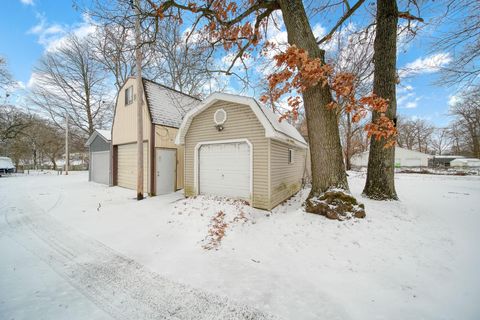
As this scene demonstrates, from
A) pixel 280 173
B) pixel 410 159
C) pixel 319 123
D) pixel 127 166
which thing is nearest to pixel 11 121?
pixel 127 166

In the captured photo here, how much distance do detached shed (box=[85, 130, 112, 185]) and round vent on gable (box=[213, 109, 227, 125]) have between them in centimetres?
865

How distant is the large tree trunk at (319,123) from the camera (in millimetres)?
4848

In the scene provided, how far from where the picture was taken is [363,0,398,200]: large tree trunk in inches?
221

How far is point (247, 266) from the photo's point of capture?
126 inches

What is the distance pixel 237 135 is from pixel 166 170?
15.5 ft

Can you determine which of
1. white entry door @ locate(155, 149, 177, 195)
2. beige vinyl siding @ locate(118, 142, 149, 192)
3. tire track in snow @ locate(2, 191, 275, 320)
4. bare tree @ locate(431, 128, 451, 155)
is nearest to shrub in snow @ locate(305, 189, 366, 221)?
tire track in snow @ locate(2, 191, 275, 320)

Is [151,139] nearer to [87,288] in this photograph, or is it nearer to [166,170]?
[166,170]

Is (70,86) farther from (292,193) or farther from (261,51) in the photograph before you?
(292,193)

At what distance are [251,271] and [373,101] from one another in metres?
4.43

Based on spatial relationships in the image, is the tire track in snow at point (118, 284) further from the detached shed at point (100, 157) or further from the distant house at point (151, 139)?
the detached shed at point (100, 157)

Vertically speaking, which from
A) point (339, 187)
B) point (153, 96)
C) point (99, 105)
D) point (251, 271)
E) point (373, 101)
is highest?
point (99, 105)

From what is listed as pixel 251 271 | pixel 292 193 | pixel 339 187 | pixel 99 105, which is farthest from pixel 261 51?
pixel 99 105

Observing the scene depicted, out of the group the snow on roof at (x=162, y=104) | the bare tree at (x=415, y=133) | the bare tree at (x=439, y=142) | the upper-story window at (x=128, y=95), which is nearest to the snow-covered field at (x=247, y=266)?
the snow on roof at (x=162, y=104)

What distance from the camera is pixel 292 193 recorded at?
29.2 feet
